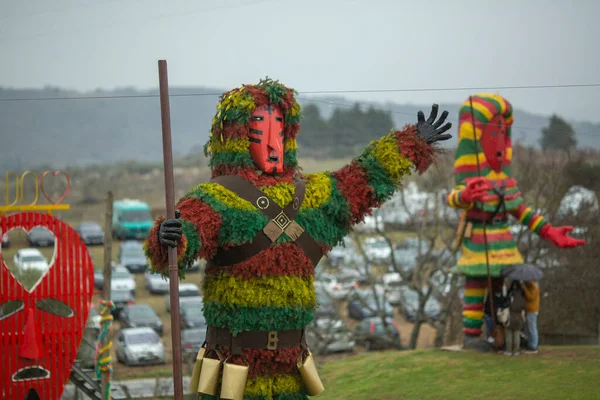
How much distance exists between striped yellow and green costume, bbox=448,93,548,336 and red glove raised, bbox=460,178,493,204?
0.63 m

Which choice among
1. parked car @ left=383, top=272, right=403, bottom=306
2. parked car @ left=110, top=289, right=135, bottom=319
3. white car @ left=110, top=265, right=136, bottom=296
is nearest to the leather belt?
parked car @ left=383, top=272, right=403, bottom=306

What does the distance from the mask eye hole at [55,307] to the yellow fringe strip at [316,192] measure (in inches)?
101

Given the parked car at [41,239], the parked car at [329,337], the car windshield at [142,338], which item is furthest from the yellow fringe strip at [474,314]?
the parked car at [41,239]

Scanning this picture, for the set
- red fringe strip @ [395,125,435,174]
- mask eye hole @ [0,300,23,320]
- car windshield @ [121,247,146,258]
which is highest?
red fringe strip @ [395,125,435,174]

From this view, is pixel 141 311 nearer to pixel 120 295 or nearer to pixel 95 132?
pixel 120 295

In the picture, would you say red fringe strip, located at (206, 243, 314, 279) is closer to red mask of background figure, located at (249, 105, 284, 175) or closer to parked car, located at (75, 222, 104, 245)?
red mask of background figure, located at (249, 105, 284, 175)

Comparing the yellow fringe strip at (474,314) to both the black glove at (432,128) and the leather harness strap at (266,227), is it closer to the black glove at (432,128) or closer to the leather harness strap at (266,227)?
the black glove at (432,128)

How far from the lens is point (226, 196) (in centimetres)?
585

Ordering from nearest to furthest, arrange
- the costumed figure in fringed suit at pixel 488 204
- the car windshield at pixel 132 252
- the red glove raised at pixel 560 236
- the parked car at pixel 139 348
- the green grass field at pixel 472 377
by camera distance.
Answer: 1. the green grass field at pixel 472 377
2. the red glove raised at pixel 560 236
3. the costumed figure in fringed suit at pixel 488 204
4. the parked car at pixel 139 348
5. the car windshield at pixel 132 252

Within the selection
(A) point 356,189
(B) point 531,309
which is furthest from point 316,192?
(B) point 531,309

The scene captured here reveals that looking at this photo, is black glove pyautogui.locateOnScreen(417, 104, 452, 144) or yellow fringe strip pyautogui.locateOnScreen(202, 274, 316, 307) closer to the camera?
yellow fringe strip pyautogui.locateOnScreen(202, 274, 316, 307)

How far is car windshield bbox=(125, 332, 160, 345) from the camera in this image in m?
16.9

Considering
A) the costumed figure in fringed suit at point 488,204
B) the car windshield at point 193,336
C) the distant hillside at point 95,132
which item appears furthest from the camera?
the distant hillside at point 95,132

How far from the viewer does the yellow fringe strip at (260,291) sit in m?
5.82
